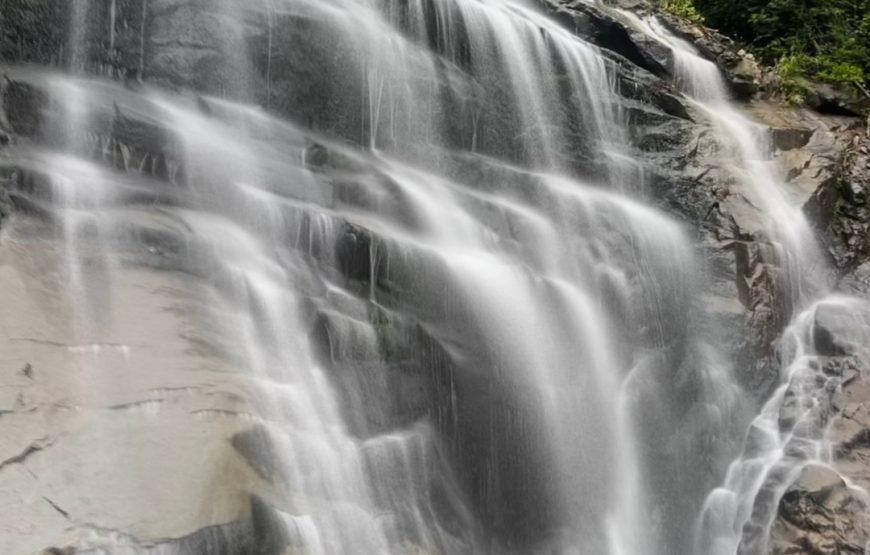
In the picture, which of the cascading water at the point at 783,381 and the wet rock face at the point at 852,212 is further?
the wet rock face at the point at 852,212

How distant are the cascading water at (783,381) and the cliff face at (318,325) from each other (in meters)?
0.09

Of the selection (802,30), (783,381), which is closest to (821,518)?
(783,381)

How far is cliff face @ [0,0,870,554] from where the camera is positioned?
393 cm

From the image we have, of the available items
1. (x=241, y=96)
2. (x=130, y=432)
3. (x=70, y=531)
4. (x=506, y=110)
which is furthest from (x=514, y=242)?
(x=70, y=531)

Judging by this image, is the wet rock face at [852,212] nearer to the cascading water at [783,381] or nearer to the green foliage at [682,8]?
the cascading water at [783,381]

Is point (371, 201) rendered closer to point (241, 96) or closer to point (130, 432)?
point (241, 96)

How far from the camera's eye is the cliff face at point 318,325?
393 centimetres

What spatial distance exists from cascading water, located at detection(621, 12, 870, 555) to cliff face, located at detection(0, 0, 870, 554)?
9 cm

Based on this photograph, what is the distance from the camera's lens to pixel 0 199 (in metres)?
4.80

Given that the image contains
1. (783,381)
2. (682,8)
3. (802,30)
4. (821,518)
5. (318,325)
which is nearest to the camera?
(318,325)

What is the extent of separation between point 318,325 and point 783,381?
4387mm

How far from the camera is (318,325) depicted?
5.28 m

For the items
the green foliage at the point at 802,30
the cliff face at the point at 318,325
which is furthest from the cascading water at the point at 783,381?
the green foliage at the point at 802,30

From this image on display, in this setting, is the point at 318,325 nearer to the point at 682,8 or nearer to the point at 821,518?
the point at 821,518
